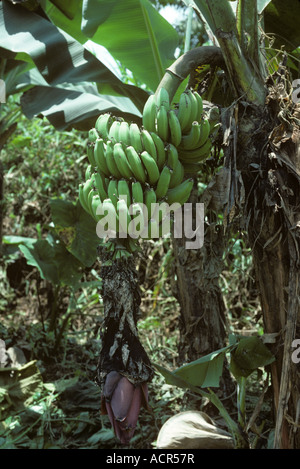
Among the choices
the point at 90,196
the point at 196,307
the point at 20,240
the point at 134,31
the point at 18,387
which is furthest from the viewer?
the point at 20,240

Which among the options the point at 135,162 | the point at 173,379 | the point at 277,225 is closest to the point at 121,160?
the point at 135,162

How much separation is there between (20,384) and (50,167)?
181 cm

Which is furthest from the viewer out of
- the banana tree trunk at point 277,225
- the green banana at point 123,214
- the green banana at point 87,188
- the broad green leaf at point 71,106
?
the broad green leaf at point 71,106

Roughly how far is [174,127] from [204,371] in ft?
2.32

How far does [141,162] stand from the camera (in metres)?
1.14

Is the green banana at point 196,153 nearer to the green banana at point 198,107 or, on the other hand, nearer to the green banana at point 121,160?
the green banana at point 198,107

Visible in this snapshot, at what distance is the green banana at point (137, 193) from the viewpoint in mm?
1108

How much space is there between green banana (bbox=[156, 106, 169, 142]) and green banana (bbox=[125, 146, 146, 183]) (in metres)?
0.08

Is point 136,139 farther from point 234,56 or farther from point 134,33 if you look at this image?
point 134,33

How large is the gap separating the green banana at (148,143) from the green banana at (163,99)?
0.25 ft

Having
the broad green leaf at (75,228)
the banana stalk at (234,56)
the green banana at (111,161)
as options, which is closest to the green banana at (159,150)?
the green banana at (111,161)

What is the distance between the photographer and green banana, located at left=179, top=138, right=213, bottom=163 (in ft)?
4.22

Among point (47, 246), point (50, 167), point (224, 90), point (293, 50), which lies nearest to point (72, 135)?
point (50, 167)

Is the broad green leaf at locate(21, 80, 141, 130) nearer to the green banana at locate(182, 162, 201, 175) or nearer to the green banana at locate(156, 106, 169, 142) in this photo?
the green banana at locate(182, 162, 201, 175)
